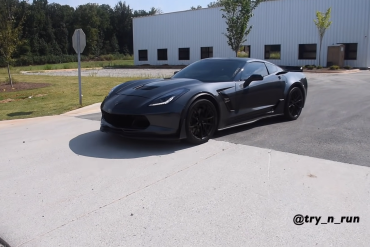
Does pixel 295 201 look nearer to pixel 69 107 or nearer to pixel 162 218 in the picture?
pixel 162 218

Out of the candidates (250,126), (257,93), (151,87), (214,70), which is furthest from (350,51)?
(151,87)

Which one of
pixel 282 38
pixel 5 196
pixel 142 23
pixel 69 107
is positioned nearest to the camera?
pixel 5 196

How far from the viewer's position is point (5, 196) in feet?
12.3

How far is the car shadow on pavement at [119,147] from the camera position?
498cm

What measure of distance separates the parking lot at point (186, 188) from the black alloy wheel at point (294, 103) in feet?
2.68

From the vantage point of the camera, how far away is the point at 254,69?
6539mm

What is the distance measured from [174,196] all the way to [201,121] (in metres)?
1.98

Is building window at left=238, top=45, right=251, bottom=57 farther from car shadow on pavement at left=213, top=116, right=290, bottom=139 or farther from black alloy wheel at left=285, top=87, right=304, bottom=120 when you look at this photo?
car shadow on pavement at left=213, top=116, right=290, bottom=139

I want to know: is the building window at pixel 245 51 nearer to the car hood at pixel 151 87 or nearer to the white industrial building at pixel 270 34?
the white industrial building at pixel 270 34

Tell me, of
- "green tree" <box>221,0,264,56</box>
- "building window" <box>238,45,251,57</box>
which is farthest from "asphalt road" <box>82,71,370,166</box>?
"building window" <box>238,45,251,57</box>

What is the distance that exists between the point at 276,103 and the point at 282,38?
93.9 feet

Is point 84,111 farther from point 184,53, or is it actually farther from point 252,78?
point 184,53

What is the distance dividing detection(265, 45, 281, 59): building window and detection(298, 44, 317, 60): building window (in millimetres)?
2162

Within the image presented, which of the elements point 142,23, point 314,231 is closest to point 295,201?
point 314,231
